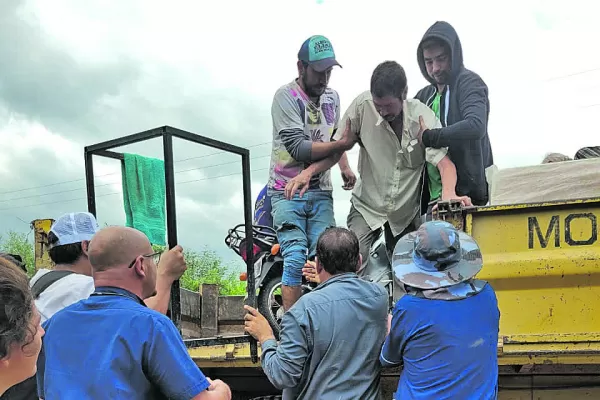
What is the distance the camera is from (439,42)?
3.46 metres

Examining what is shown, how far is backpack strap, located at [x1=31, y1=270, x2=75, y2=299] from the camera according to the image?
248 cm

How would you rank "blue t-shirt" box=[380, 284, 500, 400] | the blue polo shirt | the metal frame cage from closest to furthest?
the blue polo shirt < "blue t-shirt" box=[380, 284, 500, 400] < the metal frame cage

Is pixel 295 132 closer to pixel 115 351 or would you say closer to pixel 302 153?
pixel 302 153

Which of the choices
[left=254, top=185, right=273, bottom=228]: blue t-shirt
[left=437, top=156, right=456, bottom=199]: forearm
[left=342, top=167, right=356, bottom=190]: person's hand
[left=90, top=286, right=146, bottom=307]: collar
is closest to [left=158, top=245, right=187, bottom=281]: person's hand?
[left=90, top=286, right=146, bottom=307]: collar

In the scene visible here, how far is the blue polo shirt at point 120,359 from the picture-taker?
66.6 inches

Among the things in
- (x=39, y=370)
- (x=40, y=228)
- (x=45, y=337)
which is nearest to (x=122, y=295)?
(x=45, y=337)

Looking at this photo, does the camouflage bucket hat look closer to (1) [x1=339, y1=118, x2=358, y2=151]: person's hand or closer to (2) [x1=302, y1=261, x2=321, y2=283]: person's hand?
(2) [x1=302, y1=261, x2=321, y2=283]: person's hand

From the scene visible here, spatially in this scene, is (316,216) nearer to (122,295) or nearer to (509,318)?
(509,318)

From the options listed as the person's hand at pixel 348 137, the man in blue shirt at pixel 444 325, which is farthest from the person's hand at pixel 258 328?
the person's hand at pixel 348 137

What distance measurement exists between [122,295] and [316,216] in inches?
76.6

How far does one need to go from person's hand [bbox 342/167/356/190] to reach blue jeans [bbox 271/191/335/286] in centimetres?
29

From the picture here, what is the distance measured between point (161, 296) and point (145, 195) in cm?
82

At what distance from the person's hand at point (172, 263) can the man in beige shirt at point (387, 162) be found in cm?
108

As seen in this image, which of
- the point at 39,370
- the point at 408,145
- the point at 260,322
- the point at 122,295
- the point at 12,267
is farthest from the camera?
the point at 408,145
